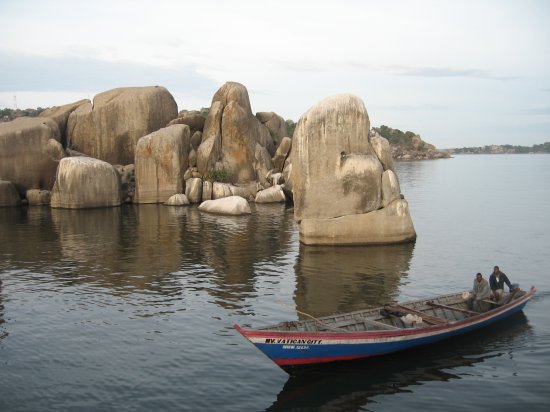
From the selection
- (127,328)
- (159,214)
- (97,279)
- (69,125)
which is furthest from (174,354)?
(69,125)

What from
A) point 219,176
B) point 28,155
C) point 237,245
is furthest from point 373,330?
point 28,155

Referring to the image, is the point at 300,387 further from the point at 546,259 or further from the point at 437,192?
the point at 437,192

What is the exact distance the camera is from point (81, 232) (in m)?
42.8

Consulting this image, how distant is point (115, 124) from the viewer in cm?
6631

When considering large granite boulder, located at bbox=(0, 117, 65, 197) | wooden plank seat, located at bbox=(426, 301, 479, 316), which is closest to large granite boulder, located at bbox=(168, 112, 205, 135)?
large granite boulder, located at bbox=(0, 117, 65, 197)

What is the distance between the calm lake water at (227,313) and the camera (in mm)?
16125

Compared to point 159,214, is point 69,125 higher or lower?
higher

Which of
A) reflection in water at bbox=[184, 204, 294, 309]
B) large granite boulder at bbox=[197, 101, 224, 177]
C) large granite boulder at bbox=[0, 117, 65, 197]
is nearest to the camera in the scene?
reflection in water at bbox=[184, 204, 294, 309]

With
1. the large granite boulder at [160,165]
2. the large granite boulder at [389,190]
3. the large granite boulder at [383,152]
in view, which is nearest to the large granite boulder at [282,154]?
the large granite boulder at [160,165]

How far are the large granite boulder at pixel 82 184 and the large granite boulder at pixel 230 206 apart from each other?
11.0 m

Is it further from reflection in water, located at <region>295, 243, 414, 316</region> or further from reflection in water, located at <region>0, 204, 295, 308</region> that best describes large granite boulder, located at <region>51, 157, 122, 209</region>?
reflection in water, located at <region>295, 243, 414, 316</region>

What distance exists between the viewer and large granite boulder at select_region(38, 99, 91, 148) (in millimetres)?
67562

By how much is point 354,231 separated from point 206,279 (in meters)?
11.1

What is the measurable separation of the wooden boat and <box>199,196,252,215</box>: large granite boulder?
30.6 meters
